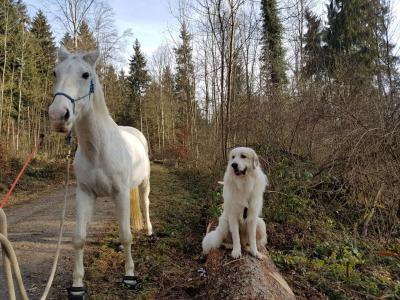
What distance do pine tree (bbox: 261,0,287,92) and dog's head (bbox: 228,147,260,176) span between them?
1406 cm

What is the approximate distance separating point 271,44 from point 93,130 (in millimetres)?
21273

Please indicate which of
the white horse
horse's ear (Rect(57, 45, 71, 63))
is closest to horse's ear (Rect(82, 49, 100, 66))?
the white horse

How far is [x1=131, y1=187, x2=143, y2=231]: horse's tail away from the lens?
6.15 meters

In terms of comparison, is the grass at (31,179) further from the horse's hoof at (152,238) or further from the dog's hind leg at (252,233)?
the dog's hind leg at (252,233)

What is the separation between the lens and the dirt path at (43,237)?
15.0 feet

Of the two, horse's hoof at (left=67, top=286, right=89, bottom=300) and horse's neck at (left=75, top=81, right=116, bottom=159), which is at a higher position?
horse's neck at (left=75, top=81, right=116, bottom=159)

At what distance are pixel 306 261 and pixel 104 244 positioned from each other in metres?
3.40

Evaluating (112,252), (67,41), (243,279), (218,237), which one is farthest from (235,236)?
(67,41)

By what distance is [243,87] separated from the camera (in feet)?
60.7

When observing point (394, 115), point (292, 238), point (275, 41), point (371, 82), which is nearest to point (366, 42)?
point (275, 41)

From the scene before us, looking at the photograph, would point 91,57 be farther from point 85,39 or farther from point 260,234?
point 85,39

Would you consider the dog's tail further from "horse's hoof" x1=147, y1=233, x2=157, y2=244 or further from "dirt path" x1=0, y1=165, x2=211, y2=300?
"horse's hoof" x1=147, y1=233, x2=157, y2=244

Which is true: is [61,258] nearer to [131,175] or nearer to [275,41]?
[131,175]

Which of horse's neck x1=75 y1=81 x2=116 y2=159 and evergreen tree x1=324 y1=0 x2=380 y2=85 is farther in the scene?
evergreen tree x1=324 y1=0 x2=380 y2=85
